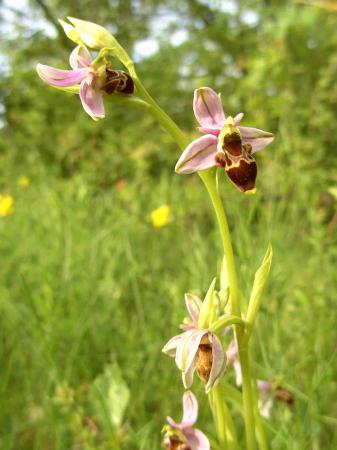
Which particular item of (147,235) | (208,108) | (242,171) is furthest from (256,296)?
(147,235)

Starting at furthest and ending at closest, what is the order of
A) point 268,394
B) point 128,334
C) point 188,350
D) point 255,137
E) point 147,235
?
point 147,235 → point 128,334 → point 268,394 → point 255,137 → point 188,350

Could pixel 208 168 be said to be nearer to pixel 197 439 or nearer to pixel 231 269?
pixel 231 269

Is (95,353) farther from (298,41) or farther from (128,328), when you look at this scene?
(298,41)

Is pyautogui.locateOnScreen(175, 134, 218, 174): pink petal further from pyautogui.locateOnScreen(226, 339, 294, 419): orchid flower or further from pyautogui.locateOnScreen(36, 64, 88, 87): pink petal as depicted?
pyautogui.locateOnScreen(226, 339, 294, 419): orchid flower

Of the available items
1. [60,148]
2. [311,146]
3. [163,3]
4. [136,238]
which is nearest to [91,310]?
[136,238]

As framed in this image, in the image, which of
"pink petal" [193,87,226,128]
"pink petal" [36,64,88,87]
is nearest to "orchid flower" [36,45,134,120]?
"pink petal" [36,64,88,87]

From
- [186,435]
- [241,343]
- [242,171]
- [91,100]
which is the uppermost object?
[91,100]
